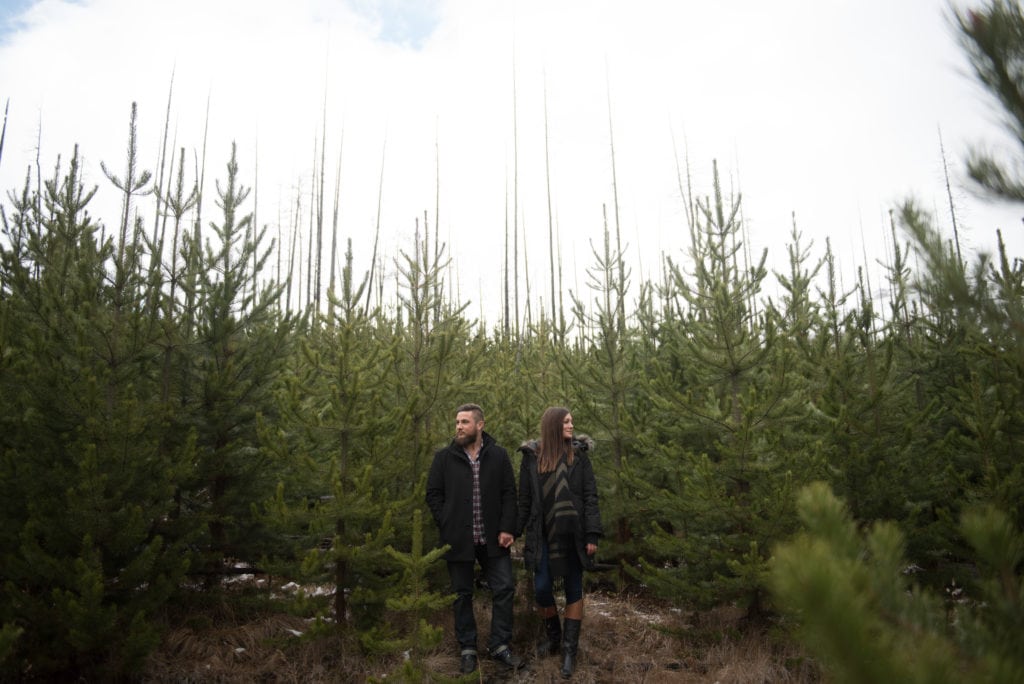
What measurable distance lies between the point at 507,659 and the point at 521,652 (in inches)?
22.2

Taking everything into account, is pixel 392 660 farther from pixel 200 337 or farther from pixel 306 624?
pixel 200 337

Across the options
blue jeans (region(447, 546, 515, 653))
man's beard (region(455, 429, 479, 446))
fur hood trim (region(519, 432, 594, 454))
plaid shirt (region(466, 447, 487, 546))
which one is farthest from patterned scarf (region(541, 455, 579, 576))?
man's beard (region(455, 429, 479, 446))

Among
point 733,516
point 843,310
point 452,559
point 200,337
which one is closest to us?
point 452,559

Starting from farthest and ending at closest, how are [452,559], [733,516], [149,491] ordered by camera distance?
[733,516] → [452,559] → [149,491]

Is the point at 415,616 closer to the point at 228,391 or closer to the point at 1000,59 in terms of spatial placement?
the point at 228,391

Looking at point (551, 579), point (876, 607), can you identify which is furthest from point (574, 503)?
point (876, 607)

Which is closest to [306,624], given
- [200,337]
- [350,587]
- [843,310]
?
[350,587]

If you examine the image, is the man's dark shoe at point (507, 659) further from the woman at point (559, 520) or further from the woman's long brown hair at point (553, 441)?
the woman's long brown hair at point (553, 441)

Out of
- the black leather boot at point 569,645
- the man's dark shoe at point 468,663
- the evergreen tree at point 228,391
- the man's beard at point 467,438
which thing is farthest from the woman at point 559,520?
the evergreen tree at point 228,391

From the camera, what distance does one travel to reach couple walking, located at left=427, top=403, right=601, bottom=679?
4.89 metres

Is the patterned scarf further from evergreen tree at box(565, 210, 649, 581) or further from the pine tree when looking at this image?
evergreen tree at box(565, 210, 649, 581)

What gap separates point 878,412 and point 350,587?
5755 millimetres

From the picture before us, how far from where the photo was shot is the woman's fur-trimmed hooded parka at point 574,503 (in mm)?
4887

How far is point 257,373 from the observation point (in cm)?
611
